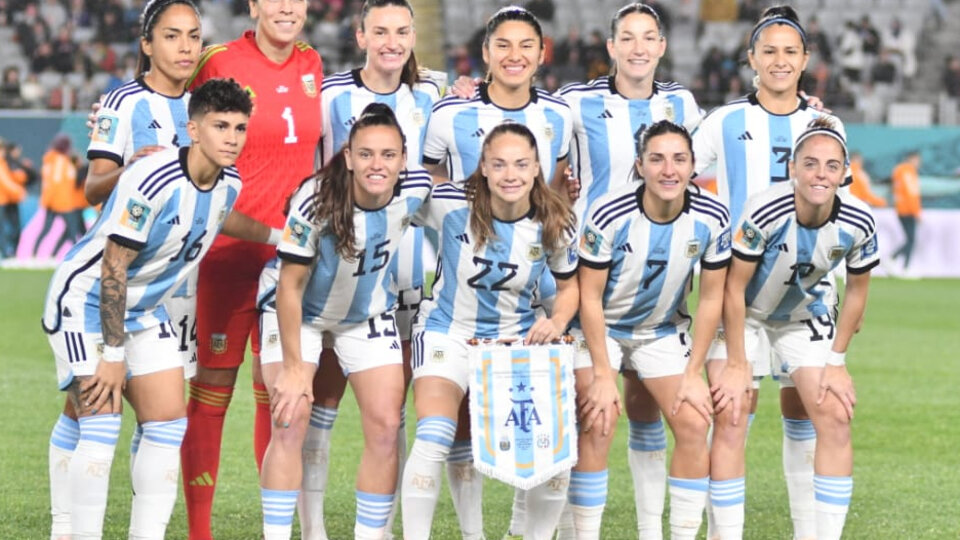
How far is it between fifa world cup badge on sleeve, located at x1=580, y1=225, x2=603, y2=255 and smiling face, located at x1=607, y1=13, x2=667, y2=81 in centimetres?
88

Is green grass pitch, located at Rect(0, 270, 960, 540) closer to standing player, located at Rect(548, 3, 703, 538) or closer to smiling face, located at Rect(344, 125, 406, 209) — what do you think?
standing player, located at Rect(548, 3, 703, 538)

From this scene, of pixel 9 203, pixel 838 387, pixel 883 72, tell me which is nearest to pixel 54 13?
pixel 9 203

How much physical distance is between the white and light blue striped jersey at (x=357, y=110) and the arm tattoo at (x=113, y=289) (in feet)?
3.88

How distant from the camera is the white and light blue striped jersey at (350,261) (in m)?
5.57

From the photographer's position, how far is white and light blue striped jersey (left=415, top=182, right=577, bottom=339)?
573cm

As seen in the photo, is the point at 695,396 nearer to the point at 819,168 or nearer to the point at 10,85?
the point at 819,168

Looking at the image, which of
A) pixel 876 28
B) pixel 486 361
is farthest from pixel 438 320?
pixel 876 28

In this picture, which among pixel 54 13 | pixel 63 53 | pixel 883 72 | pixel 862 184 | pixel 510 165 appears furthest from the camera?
pixel 54 13

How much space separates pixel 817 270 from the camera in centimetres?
590

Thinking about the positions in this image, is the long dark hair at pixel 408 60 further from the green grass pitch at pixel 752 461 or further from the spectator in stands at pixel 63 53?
the spectator in stands at pixel 63 53

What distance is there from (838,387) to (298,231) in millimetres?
2249

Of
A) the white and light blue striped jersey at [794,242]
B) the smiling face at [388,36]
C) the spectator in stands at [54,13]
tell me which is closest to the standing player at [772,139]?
the white and light blue striped jersey at [794,242]

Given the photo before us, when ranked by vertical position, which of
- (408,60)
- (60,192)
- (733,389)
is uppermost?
(408,60)

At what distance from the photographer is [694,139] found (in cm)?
655
